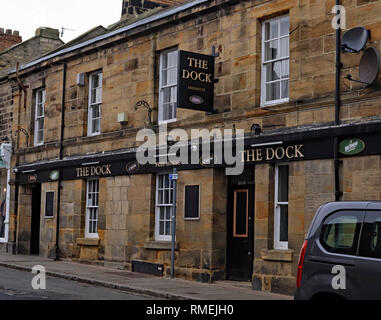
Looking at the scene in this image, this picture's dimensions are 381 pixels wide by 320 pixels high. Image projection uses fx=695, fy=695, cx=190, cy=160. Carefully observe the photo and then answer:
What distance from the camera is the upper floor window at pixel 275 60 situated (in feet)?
51.3

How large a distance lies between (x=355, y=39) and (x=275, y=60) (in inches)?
98.6

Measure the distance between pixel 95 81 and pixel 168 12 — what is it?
14.5 feet

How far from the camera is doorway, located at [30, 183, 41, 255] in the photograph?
82.4ft

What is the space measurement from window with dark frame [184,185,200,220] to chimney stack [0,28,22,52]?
19192mm

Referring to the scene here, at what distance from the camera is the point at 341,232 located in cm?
880

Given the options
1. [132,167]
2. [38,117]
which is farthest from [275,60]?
[38,117]

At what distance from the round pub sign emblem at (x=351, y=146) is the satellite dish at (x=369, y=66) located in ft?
3.77

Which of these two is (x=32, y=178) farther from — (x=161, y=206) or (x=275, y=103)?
(x=275, y=103)

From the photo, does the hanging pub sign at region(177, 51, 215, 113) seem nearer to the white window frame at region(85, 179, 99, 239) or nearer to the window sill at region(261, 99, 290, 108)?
the window sill at region(261, 99, 290, 108)

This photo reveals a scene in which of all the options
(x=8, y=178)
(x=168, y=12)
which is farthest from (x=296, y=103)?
(x=8, y=178)

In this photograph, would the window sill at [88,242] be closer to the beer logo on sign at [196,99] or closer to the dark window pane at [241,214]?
the dark window pane at [241,214]

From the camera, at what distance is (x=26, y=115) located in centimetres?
2497

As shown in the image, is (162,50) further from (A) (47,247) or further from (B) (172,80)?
(A) (47,247)

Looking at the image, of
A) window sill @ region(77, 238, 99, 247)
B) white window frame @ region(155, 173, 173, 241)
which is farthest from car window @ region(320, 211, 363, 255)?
window sill @ region(77, 238, 99, 247)
